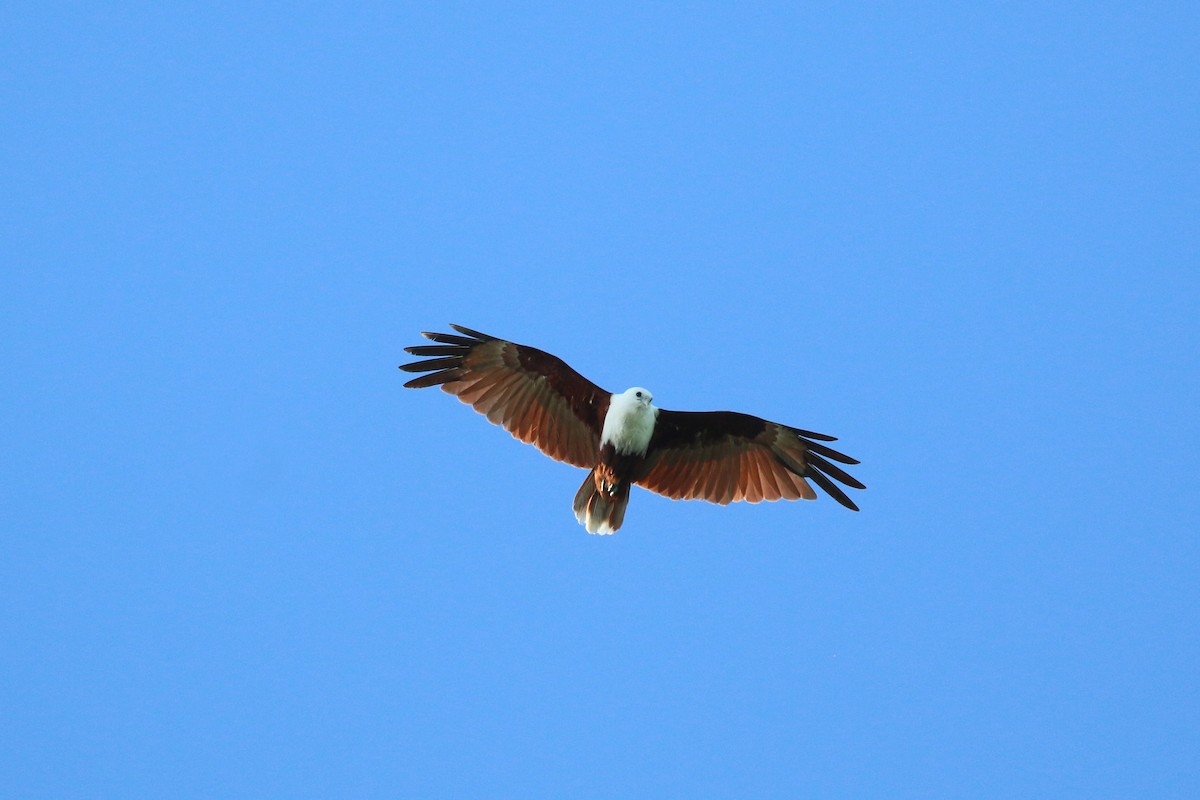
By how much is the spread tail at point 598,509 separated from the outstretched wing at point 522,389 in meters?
0.31

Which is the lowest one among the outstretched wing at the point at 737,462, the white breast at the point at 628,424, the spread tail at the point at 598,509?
the spread tail at the point at 598,509

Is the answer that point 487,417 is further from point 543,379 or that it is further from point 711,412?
point 711,412

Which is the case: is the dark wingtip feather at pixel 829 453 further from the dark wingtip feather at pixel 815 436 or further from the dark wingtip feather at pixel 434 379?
the dark wingtip feather at pixel 434 379

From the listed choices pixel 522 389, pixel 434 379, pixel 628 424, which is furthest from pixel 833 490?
pixel 434 379

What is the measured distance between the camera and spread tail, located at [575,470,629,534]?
1335 centimetres

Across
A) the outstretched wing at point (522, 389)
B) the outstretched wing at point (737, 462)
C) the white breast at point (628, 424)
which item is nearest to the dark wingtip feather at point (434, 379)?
the outstretched wing at point (522, 389)

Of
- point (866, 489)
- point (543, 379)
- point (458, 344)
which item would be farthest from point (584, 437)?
point (866, 489)

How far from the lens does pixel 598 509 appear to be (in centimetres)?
1336

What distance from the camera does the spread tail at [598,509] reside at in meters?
13.4

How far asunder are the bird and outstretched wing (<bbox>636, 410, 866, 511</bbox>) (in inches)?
0.4

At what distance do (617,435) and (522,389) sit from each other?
3.79 ft

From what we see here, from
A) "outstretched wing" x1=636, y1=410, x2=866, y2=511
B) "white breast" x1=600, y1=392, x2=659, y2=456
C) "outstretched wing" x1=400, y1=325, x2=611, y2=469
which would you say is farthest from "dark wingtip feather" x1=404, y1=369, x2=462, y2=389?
"outstretched wing" x1=636, y1=410, x2=866, y2=511

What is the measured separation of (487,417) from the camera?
13453 mm

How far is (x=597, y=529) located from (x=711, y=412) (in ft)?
5.49
